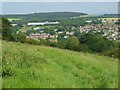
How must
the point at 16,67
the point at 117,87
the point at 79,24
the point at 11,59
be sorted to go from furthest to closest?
the point at 79,24 → the point at 11,59 → the point at 16,67 → the point at 117,87

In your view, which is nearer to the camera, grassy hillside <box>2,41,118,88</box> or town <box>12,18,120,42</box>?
grassy hillside <box>2,41,118,88</box>

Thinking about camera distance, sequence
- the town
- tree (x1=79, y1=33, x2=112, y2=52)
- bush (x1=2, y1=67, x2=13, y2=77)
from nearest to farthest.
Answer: bush (x1=2, y1=67, x2=13, y2=77) < tree (x1=79, y1=33, x2=112, y2=52) < the town

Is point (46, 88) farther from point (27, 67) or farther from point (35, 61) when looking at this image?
point (35, 61)

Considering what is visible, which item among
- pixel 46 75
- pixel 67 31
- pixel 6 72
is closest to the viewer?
pixel 6 72

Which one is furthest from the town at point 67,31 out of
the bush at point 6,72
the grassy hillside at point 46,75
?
the bush at point 6,72

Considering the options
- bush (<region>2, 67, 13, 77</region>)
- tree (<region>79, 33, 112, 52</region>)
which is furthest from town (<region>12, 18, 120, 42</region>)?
bush (<region>2, 67, 13, 77</region>)

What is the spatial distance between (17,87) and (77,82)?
8.62 ft

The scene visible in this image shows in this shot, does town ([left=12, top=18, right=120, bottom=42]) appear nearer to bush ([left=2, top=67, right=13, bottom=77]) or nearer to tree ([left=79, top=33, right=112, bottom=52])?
tree ([left=79, top=33, right=112, bottom=52])

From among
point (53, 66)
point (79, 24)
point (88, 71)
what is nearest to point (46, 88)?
point (53, 66)

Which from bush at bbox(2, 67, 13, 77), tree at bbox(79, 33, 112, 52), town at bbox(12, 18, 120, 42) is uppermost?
bush at bbox(2, 67, 13, 77)

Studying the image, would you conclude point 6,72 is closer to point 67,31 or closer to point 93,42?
point 93,42

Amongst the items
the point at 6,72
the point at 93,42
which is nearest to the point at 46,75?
the point at 6,72

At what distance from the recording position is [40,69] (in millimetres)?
12562

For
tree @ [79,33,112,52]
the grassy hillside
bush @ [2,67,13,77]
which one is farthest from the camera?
tree @ [79,33,112,52]
